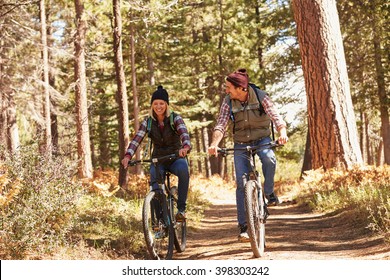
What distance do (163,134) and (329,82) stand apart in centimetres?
637

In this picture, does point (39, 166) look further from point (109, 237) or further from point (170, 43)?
point (170, 43)

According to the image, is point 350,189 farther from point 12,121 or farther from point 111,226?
point 12,121

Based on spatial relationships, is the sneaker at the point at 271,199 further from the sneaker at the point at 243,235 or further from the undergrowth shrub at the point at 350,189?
the undergrowth shrub at the point at 350,189

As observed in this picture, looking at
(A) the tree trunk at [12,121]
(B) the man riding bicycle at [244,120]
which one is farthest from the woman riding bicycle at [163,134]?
(A) the tree trunk at [12,121]

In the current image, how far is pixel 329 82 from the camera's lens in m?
12.4

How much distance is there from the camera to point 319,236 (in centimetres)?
839

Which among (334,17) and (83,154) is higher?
(334,17)

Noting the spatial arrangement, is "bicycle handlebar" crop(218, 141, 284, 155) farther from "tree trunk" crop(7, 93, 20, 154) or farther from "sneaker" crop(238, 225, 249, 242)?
"tree trunk" crop(7, 93, 20, 154)

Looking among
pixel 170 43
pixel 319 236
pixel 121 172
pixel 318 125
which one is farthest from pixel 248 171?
pixel 170 43

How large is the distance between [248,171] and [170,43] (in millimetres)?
19998

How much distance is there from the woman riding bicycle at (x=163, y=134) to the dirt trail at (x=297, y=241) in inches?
48.8

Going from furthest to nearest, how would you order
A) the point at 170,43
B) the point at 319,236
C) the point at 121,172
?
the point at 170,43
the point at 121,172
the point at 319,236

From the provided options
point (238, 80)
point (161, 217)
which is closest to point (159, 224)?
point (161, 217)

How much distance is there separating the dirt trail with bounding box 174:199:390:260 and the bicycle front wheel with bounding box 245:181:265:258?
21 centimetres
